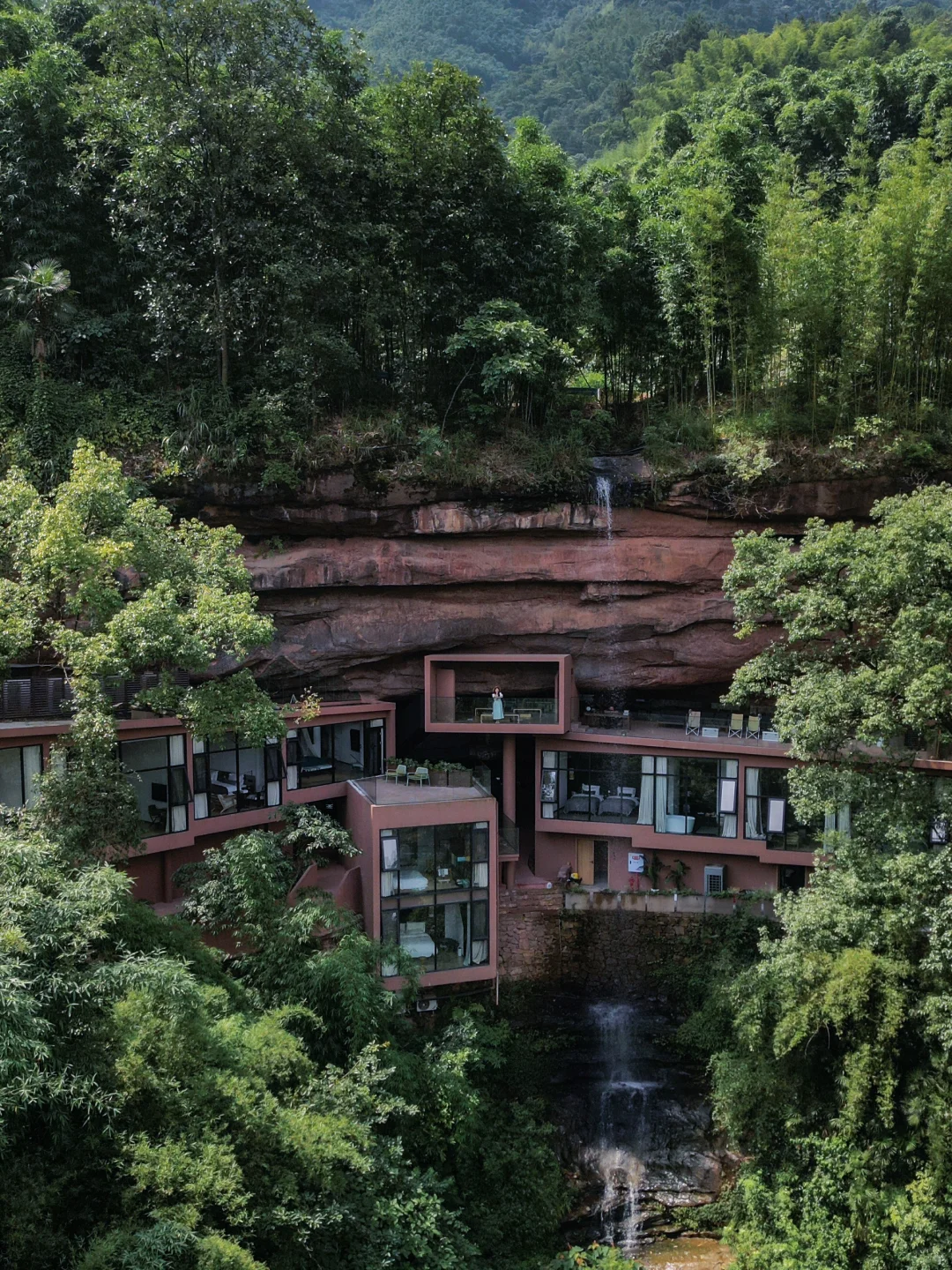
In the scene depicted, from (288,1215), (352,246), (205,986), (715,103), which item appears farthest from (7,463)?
(715,103)

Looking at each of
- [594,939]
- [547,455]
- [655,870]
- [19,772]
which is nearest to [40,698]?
[19,772]

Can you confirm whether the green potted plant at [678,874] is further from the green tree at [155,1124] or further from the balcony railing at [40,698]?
the balcony railing at [40,698]

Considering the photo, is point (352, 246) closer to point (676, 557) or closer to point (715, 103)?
point (676, 557)

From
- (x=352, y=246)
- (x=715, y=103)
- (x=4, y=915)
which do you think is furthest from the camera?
(x=715, y=103)

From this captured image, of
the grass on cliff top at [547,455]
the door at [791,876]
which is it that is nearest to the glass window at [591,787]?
the door at [791,876]

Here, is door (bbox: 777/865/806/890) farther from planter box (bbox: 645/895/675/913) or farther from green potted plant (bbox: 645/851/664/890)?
planter box (bbox: 645/895/675/913)

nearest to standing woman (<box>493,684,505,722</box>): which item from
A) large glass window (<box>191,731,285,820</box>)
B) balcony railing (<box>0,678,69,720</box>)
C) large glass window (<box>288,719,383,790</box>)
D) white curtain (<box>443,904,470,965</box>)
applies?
large glass window (<box>288,719,383,790</box>)
